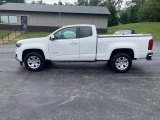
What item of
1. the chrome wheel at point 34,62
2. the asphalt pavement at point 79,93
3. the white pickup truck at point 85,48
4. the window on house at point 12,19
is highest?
the window on house at point 12,19

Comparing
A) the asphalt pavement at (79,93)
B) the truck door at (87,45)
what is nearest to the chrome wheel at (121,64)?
the asphalt pavement at (79,93)

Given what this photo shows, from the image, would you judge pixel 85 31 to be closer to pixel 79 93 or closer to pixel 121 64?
pixel 121 64

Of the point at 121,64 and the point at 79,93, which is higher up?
the point at 121,64

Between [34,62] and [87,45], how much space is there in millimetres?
2229

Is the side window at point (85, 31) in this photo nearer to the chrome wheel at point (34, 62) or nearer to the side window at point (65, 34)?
the side window at point (65, 34)

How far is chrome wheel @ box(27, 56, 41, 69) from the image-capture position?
31.6ft

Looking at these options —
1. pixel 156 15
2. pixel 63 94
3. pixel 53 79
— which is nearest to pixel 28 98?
pixel 63 94

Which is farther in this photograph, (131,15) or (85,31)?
(131,15)

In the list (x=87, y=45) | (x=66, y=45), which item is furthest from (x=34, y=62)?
(x=87, y=45)

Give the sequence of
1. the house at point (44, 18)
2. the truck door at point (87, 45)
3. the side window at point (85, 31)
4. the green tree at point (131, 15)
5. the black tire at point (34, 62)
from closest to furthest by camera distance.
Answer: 1. the truck door at point (87, 45)
2. the side window at point (85, 31)
3. the black tire at point (34, 62)
4. the house at point (44, 18)
5. the green tree at point (131, 15)

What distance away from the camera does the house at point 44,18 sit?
35.0 meters

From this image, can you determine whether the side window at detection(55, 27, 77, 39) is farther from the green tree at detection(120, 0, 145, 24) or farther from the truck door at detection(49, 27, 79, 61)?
the green tree at detection(120, 0, 145, 24)

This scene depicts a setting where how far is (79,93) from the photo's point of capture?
6852 mm

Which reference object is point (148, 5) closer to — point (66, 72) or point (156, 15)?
point (156, 15)
